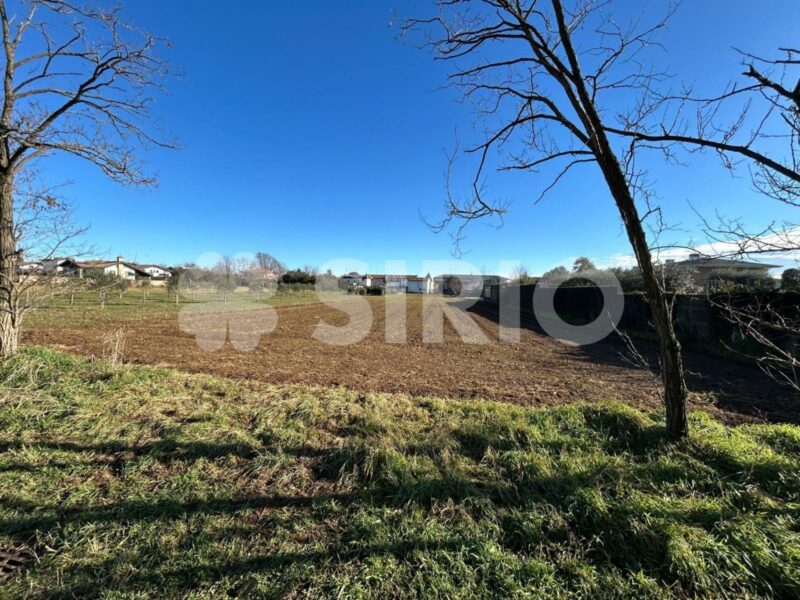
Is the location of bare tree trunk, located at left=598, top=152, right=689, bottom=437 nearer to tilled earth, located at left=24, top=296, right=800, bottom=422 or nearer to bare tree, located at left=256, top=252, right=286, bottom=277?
tilled earth, located at left=24, top=296, right=800, bottom=422

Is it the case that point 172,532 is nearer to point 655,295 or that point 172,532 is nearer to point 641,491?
point 641,491

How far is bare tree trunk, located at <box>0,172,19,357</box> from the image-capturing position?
4777 mm

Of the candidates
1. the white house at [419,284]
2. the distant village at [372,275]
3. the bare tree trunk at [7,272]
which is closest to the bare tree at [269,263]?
the distant village at [372,275]

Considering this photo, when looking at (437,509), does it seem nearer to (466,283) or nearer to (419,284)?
(466,283)

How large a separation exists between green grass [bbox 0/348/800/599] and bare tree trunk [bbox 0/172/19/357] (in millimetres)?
1514

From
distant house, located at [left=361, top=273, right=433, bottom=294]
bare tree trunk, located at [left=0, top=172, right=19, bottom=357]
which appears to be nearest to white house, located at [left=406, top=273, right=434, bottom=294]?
distant house, located at [left=361, top=273, right=433, bottom=294]

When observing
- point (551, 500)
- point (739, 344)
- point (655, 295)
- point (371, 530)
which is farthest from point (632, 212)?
point (739, 344)

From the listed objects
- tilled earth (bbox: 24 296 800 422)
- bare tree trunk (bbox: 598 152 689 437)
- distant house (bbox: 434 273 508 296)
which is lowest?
tilled earth (bbox: 24 296 800 422)

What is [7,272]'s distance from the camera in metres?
4.84

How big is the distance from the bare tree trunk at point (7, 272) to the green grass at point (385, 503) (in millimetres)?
1514

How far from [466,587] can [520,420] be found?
218 cm

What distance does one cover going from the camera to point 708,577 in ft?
5.78

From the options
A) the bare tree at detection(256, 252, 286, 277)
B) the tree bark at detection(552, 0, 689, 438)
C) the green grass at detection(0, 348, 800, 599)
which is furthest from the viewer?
the bare tree at detection(256, 252, 286, 277)

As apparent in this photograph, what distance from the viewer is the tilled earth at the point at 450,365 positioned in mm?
5887
